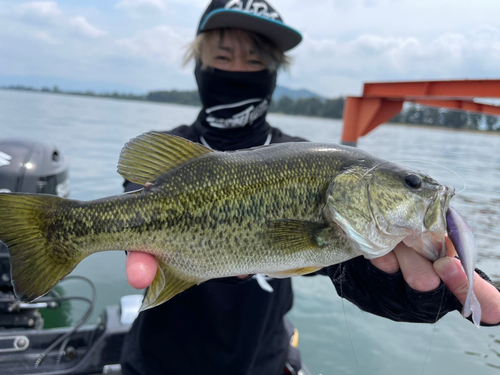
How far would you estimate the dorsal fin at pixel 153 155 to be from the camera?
1.80 m

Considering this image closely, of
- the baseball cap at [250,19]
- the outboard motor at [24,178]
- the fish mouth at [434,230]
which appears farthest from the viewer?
the outboard motor at [24,178]

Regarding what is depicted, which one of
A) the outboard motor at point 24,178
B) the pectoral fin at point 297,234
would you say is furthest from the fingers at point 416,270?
the outboard motor at point 24,178

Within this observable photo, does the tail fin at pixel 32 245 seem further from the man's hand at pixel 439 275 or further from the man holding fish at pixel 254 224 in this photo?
the man's hand at pixel 439 275

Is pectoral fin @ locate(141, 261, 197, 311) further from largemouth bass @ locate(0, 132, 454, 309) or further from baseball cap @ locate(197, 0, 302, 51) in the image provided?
baseball cap @ locate(197, 0, 302, 51)

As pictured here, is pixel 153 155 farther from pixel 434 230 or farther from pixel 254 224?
pixel 434 230

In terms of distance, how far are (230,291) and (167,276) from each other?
1074 millimetres

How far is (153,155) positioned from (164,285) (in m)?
0.63

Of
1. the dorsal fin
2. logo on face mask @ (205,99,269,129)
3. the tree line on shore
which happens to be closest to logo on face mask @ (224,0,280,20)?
logo on face mask @ (205,99,269,129)

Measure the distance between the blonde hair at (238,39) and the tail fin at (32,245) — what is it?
2.01m

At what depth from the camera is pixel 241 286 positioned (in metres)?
2.75

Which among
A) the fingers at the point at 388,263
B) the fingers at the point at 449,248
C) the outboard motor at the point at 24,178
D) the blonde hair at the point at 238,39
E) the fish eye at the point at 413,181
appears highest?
the blonde hair at the point at 238,39

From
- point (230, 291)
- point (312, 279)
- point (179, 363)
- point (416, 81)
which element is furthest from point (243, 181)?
point (416, 81)

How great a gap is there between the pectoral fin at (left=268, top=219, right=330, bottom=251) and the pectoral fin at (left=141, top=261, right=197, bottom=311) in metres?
0.48

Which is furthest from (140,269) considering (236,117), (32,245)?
(236,117)
